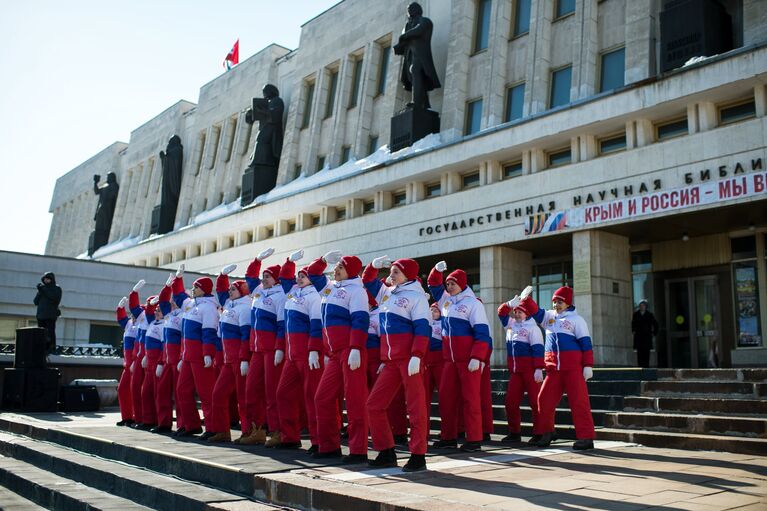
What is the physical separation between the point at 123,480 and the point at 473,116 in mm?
19466

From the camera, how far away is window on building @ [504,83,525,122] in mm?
22781

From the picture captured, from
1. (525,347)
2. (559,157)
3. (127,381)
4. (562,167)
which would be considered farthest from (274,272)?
(559,157)

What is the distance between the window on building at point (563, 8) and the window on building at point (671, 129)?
5.58 metres

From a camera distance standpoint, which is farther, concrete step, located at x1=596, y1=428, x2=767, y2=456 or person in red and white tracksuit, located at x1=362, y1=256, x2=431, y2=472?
concrete step, located at x1=596, y1=428, x2=767, y2=456

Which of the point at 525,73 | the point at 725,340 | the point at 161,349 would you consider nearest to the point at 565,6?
the point at 525,73

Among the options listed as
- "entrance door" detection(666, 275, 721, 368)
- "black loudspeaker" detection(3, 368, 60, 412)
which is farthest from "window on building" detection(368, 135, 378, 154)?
"black loudspeaker" detection(3, 368, 60, 412)

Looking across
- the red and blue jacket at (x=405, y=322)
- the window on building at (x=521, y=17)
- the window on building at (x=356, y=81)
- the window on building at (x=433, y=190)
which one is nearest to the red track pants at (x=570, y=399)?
the red and blue jacket at (x=405, y=322)

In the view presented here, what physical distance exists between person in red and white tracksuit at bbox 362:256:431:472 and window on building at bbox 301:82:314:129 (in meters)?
26.1

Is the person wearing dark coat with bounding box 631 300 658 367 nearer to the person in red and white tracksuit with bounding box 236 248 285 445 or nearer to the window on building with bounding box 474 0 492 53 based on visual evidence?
the person in red and white tracksuit with bounding box 236 248 285 445

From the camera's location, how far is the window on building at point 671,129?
1756cm

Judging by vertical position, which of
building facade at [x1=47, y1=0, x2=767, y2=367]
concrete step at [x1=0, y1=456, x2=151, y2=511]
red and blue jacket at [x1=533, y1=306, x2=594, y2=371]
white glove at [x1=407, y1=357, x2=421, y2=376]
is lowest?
concrete step at [x1=0, y1=456, x2=151, y2=511]

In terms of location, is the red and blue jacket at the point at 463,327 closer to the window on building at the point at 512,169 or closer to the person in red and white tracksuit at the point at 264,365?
the person in red and white tracksuit at the point at 264,365

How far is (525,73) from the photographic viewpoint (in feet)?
73.9

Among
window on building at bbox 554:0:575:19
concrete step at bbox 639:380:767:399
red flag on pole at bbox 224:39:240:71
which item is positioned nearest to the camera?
concrete step at bbox 639:380:767:399
